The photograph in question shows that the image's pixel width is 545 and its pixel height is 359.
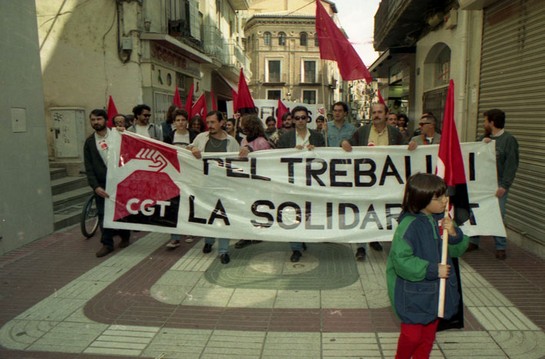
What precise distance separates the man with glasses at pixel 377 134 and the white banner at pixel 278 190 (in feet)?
1.27

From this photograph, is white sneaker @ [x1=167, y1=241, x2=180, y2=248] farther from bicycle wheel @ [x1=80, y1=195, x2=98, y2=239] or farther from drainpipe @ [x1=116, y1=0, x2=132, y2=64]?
drainpipe @ [x1=116, y1=0, x2=132, y2=64]

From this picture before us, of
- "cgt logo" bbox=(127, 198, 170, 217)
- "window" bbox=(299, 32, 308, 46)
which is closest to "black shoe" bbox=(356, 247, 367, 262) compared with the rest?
"cgt logo" bbox=(127, 198, 170, 217)

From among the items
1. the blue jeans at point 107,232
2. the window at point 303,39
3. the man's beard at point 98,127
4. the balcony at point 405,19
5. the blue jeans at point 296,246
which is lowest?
the blue jeans at point 296,246

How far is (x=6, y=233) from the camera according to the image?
6012 millimetres

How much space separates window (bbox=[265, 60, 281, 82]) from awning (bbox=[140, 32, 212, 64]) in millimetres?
37967

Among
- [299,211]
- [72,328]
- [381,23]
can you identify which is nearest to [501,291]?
[299,211]

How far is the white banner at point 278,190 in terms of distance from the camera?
5.36m

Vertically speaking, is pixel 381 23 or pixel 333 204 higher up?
pixel 381 23

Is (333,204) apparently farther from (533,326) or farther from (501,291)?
(533,326)

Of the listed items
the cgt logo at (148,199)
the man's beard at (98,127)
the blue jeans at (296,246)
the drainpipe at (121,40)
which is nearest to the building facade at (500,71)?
the blue jeans at (296,246)

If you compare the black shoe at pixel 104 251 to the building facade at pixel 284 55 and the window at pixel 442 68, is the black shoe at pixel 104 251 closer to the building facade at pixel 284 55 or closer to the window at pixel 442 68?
the window at pixel 442 68

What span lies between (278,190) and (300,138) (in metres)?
0.82

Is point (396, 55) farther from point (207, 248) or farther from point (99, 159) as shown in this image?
point (99, 159)

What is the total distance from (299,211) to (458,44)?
5.91 meters
